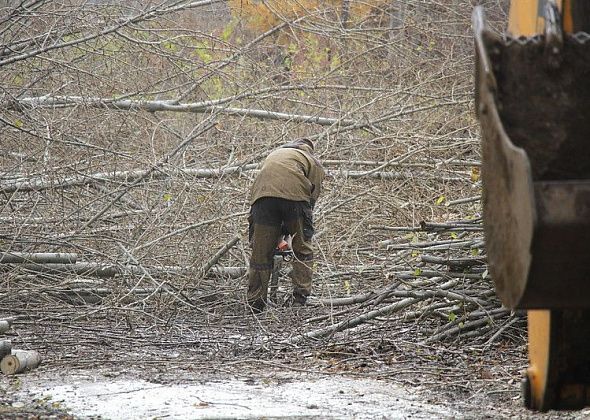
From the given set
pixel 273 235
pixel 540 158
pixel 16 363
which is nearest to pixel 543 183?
pixel 540 158

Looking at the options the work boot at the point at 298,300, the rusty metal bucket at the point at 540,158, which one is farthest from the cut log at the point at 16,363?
the rusty metal bucket at the point at 540,158

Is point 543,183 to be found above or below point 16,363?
above

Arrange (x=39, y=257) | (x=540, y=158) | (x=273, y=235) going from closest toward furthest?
(x=540, y=158)
(x=39, y=257)
(x=273, y=235)

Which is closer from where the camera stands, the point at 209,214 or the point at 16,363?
the point at 16,363

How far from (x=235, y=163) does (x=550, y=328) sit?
8682 millimetres

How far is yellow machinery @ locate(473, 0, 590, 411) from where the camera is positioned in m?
2.46

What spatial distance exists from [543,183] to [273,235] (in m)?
7.90

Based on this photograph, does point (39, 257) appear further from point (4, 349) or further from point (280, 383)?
point (280, 383)

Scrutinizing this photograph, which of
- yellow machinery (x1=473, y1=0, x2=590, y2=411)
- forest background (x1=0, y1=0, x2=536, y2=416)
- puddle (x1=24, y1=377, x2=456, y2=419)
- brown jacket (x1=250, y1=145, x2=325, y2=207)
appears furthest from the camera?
brown jacket (x1=250, y1=145, x2=325, y2=207)

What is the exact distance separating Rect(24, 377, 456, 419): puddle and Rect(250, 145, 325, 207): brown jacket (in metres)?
3.61

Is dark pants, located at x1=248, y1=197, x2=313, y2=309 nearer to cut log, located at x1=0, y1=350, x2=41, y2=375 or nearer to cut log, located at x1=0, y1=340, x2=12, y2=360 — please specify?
cut log, located at x1=0, y1=350, x2=41, y2=375

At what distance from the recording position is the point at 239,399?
601cm

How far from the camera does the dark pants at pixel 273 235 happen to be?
10297mm

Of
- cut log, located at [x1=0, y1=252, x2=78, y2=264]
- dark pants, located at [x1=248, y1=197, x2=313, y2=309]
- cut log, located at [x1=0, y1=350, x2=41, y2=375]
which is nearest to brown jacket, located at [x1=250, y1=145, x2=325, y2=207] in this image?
dark pants, located at [x1=248, y1=197, x2=313, y2=309]
